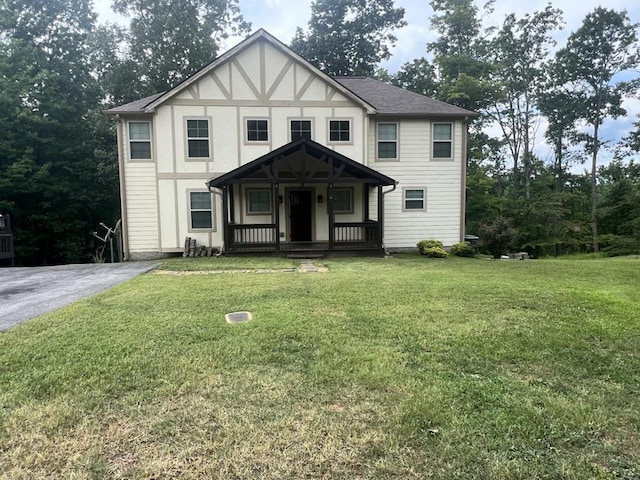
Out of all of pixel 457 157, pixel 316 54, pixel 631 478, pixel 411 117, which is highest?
pixel 316 54

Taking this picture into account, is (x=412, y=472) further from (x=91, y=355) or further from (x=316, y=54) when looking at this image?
(x=316, y=54)

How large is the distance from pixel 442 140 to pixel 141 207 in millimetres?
11373

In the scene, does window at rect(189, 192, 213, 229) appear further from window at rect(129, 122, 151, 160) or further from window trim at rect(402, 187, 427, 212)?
window trim at rect(402, 187, 427, 212)

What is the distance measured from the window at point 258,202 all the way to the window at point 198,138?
209cm

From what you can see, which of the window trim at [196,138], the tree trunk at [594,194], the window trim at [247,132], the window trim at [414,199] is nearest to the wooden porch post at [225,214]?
the window trim at [196,138]

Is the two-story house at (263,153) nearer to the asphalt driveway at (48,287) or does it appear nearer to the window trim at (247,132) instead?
the window trim at (247,132)

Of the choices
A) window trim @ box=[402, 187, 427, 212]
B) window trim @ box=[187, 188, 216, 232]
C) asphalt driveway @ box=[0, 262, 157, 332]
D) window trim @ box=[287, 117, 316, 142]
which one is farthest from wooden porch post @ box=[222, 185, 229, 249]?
window trim @ box=[402, 187, 427, 212]

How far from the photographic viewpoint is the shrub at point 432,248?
1309 centimetres

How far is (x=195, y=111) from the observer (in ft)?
43.5

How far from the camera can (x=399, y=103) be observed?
14758mm

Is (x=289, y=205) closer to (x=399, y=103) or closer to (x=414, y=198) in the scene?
(x=414, y=198)

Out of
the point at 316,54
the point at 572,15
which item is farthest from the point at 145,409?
the point at 572,15

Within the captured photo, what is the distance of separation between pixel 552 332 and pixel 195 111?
498 inches

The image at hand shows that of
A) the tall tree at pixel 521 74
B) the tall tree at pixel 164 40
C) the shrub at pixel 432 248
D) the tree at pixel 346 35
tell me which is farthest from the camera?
the tree at pixel 346 35
